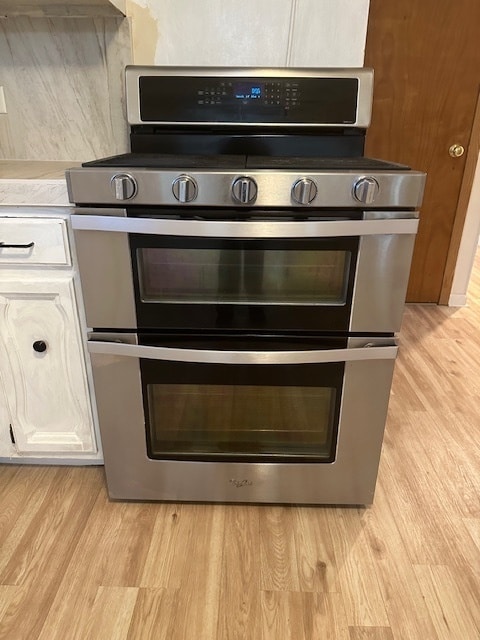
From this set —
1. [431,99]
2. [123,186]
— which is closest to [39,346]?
[123,186]

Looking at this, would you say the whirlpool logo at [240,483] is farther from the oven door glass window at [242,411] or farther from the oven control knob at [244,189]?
the oven control knob at [244,189]

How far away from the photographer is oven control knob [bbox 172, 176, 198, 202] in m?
1.00

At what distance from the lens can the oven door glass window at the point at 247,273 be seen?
1.09 metres

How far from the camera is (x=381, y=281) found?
3.64 feet

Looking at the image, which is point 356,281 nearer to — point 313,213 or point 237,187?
point 313,213

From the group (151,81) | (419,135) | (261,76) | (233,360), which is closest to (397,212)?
(233,360)

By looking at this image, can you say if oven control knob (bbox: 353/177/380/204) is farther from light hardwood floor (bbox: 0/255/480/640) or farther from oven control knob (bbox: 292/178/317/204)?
light hardwood floor (bbox: 0/255/480/640)

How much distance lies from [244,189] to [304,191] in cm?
13

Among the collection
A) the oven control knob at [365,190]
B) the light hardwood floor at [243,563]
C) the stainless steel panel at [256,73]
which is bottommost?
the light hardwood floor at [243,563]

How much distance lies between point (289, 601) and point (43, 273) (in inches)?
41.0

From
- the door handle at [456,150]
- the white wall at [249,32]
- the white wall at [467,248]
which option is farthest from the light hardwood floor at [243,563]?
the door handle at [456,150]

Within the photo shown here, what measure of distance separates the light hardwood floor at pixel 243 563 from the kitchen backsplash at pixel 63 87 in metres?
1.13

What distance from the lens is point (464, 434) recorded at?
5.77 ft

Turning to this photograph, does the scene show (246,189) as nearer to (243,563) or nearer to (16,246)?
(16,246)
